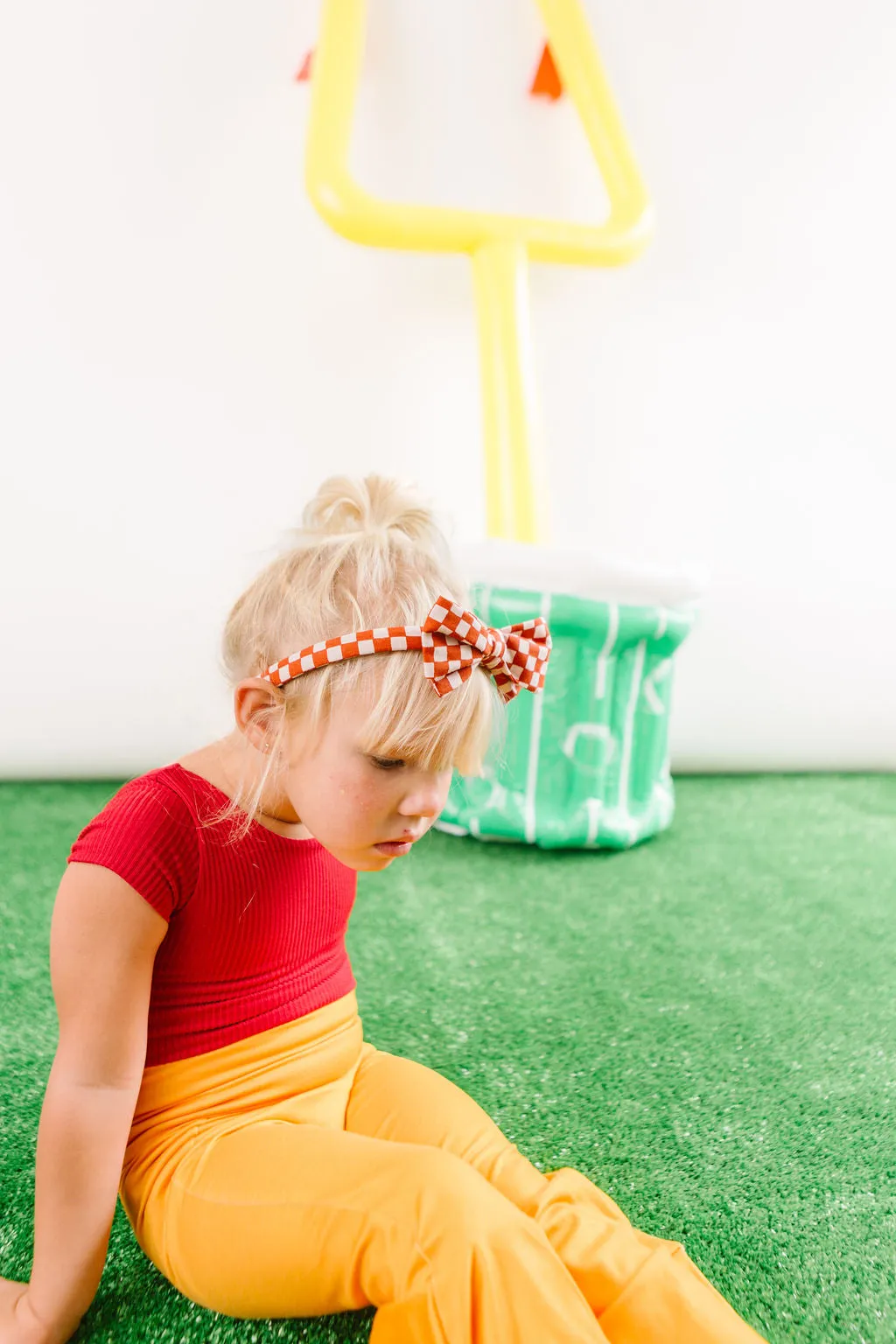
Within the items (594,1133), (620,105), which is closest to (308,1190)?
(594,1133)

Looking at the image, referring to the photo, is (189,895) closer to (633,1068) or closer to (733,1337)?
(733,1337)

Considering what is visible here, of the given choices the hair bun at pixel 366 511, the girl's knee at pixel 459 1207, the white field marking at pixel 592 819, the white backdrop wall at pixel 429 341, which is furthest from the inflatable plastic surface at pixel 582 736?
the girl's knee at pixel 459 1207

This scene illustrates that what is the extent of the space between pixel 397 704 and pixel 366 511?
0.54 ft

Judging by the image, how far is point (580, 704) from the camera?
152 centimetres

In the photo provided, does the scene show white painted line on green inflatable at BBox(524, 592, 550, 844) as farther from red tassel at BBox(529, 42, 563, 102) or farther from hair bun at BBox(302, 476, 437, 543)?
red tassel at BBox(529, 42, 563, 102)

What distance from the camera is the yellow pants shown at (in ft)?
1.66

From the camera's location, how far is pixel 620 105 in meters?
1.98

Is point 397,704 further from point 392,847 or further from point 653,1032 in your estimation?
point 653,1032

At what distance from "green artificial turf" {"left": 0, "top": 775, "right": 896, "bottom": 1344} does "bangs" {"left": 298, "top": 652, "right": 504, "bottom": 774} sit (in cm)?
35

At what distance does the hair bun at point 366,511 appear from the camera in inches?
27.1

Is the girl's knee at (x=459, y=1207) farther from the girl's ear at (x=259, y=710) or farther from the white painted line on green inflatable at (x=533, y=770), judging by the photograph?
the white painted line on green inflatable at (x=533, y=770)

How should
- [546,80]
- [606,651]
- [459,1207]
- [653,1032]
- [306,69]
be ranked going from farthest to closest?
[546,80] < [306,69] < [606,651] < [653,1032] < [459,1207]

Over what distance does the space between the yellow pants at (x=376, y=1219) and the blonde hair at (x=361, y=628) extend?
0.18 meters

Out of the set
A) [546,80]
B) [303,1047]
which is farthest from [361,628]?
[546,80]
